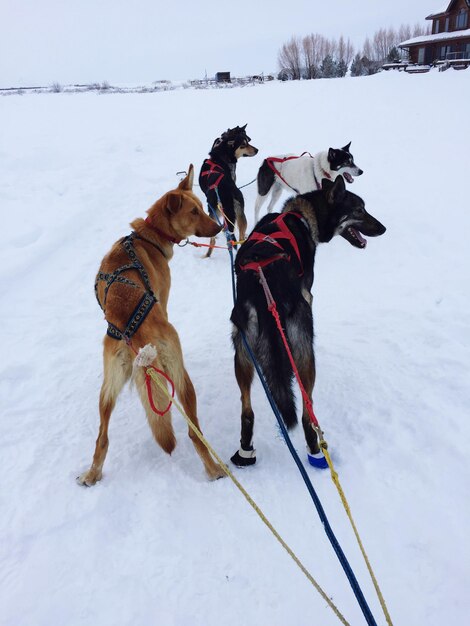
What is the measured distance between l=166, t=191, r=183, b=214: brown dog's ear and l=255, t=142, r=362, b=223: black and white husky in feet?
10.2

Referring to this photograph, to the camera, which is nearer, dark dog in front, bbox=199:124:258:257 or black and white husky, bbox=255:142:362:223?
black and white husky, bbox=255:142:362:223

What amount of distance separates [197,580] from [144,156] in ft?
33.3

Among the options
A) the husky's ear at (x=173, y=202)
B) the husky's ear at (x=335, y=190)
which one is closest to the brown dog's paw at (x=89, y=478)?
the husky's ear at (x=173, y=202)

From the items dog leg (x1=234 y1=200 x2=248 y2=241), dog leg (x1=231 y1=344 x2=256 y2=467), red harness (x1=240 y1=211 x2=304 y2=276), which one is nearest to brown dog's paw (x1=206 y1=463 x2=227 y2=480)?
dog leg (x1=231 y1=344 x2=256 y2=467)

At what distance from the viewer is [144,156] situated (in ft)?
33.9

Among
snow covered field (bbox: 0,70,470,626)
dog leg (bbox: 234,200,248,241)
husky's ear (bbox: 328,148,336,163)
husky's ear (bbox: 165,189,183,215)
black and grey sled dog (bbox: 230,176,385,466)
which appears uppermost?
husky's ear (bbox: 165,189,183,215)

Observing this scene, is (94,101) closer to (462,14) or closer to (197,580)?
(197,580)

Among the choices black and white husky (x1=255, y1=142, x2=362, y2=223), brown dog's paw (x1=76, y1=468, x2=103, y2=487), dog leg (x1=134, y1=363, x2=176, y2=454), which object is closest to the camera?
dog leg (x1=134, y1=363, x2=176, y2=454)

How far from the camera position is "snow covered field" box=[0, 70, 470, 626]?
70.2 inches

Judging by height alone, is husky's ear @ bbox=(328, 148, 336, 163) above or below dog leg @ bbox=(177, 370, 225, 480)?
above

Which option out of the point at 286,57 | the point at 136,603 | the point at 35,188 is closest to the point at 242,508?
the point at 136,603

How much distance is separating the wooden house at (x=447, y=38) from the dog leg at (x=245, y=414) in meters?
33.6

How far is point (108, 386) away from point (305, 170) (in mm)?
4771

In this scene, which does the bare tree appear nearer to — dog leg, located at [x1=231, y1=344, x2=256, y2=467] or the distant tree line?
the distant tree line
